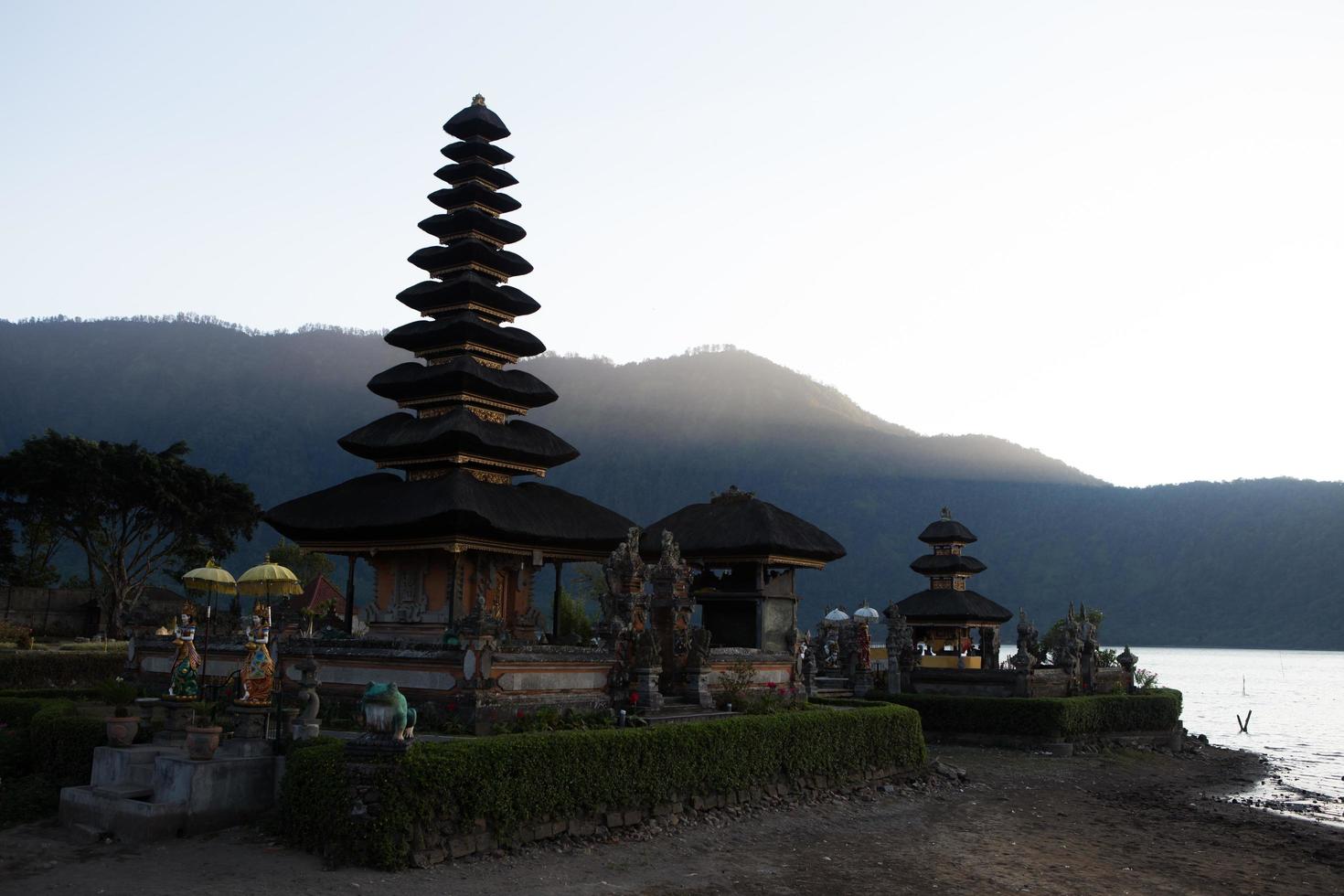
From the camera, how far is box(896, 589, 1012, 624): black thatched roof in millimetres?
44094

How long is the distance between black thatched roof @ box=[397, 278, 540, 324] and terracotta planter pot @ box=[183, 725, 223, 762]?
16.7 metres

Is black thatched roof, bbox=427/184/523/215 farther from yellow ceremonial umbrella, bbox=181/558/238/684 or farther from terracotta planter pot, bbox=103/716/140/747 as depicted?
terracotta planter pot, bbox=103/716/140/747

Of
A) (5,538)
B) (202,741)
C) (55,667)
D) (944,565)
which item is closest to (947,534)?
(944,565)

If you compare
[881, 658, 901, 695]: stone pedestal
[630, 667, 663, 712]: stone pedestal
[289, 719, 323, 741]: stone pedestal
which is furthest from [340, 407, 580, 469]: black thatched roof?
[881, 658, 901, 695]: stone pedestal

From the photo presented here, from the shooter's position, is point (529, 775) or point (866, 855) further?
point (866, 855)

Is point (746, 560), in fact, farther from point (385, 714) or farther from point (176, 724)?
point (385, 714)

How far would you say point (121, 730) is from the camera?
17.4m

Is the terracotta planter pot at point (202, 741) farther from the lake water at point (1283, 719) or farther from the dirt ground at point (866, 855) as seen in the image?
the lake water at point (1283, 719)

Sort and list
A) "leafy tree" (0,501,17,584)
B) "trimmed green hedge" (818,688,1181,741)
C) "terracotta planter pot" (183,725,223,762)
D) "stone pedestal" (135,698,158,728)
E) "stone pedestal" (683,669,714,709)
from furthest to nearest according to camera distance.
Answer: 1. "leafy tree" (0,501,17,584)
2. "trimmed green hedge" (818,688,1181,741)
3. "stone pedestal" (683,669,714,709)
4. "stone pedestal" (135,698,158,728)
5. "terracotta planter pot" (183,725,223,762)

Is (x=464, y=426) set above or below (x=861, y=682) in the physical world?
above

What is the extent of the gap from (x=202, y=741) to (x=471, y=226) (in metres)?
18.8

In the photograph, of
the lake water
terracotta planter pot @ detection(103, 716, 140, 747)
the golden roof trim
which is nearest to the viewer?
terracotta planter pot @ detection(103, 716, 140, 747)

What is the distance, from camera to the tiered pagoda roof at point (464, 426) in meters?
26.1

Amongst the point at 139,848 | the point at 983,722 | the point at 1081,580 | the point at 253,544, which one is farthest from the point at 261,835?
the point at 1081,580
